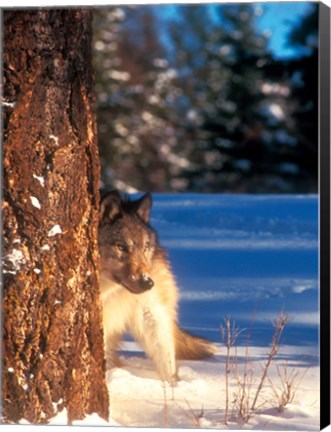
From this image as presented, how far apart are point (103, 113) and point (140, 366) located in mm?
5760

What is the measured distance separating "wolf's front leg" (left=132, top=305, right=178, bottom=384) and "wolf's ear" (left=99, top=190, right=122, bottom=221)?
1.55 ft

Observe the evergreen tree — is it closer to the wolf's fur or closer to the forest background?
the forest background

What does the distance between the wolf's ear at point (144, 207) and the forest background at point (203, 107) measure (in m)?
2.74

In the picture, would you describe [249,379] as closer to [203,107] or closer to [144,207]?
[144,207]

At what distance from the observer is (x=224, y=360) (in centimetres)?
516

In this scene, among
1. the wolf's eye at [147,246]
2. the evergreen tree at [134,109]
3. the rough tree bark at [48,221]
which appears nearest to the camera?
the rough tree bark at [48,221]

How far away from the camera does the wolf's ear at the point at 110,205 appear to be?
17.4 ft

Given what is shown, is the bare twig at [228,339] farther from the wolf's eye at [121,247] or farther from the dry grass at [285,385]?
the wolf's eye at [121,247]

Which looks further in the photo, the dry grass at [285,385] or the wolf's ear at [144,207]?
the wolf's ear at [144,207]

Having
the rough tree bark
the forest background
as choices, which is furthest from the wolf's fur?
the forest background

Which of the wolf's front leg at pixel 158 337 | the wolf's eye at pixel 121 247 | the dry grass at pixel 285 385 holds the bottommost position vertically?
the dry grass at pixel 285 385

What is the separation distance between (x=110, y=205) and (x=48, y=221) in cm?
49

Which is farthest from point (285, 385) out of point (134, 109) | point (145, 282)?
point (134, 109)

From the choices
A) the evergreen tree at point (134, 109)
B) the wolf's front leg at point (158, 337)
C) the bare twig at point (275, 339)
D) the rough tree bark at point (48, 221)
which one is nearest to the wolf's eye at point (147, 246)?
the wolf's front leg at point (158, 337)
